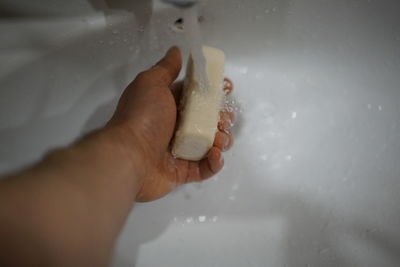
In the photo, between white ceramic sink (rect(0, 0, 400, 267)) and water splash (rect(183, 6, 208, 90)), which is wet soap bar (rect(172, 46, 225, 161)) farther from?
white ceramic sink (rect(0, 0, 400, 267))

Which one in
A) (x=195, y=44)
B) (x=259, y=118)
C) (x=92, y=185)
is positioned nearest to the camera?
(x=92, y=185)

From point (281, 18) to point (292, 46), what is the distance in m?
0.08

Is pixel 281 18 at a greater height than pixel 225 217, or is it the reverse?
pixel 281 18

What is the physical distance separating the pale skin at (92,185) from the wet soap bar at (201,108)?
0.11ft

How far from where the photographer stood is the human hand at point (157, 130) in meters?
0.54

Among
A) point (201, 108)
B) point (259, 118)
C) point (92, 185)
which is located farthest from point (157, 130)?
point (259, 118)

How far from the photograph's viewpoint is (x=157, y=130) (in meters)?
0.56

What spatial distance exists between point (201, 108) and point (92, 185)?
218 millimetres

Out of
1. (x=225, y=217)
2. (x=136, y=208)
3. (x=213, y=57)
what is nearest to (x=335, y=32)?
(x=213, y=57)

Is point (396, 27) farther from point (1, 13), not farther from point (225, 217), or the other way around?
point (1, 13)

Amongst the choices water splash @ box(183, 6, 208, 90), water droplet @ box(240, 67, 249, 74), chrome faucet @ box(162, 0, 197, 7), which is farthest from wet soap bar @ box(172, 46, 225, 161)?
water droplet @ box(240, 67, 249, 74)

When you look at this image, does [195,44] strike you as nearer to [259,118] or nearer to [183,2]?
[183,2]

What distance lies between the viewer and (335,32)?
2.30 ft

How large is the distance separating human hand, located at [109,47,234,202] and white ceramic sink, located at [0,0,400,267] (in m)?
0.10
